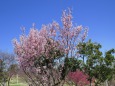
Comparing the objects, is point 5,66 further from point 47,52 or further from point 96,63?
point 47,52

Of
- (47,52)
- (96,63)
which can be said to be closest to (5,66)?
(96,63)

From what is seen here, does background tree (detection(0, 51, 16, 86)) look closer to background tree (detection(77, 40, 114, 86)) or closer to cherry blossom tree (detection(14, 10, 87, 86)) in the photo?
background tree (detection(77, 40, 114, 86))

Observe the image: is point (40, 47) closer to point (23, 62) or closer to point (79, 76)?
point (23, 62)

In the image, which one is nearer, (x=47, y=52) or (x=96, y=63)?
(x=47, y=52)

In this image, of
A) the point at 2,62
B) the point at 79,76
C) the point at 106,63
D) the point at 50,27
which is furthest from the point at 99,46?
the point at 50,27

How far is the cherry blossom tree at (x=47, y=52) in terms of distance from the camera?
25.6ft

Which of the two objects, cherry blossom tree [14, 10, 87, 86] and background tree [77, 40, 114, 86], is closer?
cherry blossom tree [14, 10, 87, 86]

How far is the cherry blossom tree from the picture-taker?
781 cm

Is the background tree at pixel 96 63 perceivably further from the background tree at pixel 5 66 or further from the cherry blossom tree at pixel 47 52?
the cherry blossom tree at pixel 47 52

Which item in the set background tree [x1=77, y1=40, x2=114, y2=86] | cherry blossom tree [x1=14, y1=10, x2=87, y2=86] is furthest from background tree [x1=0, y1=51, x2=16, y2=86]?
cherry blossom tree [x1=14, y1=10, x2=87, y2=86]

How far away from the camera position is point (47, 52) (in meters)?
8.01

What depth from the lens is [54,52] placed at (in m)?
7.88

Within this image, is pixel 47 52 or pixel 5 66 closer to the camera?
pixel 47 52

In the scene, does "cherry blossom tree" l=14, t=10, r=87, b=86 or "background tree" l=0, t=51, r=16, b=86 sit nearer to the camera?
"cherry blossom tree" l=14, t=10, r=87, b=86
